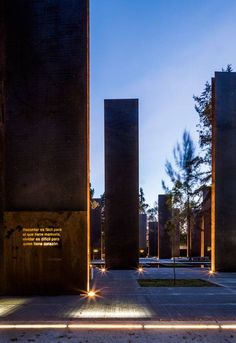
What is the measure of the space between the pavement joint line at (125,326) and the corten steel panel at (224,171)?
11.7 meters

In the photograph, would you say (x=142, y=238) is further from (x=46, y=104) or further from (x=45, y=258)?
(x=46, y=104)

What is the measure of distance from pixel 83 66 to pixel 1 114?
120 inches

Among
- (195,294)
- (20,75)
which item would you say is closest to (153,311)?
Answer: (195,294)

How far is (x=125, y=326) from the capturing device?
7465mm

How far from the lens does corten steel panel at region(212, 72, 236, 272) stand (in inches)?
742

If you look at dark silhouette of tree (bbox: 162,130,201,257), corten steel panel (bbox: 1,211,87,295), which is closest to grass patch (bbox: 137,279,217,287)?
corten steel panel (bbox: 1,211,87,295)

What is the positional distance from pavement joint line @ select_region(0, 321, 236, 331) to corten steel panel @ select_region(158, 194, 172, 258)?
29124mm

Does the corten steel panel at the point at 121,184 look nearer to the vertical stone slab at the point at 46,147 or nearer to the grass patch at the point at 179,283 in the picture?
the grass patch at the point at 179,283

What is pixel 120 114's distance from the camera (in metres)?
21.5

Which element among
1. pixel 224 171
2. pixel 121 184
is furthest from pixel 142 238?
pixel 224 171

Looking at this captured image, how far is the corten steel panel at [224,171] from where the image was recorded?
18844 millimetres

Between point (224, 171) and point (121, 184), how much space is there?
221 inches

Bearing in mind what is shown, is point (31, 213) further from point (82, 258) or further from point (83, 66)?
point (83, 66)

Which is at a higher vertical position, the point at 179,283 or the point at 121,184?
the point at 121,184
